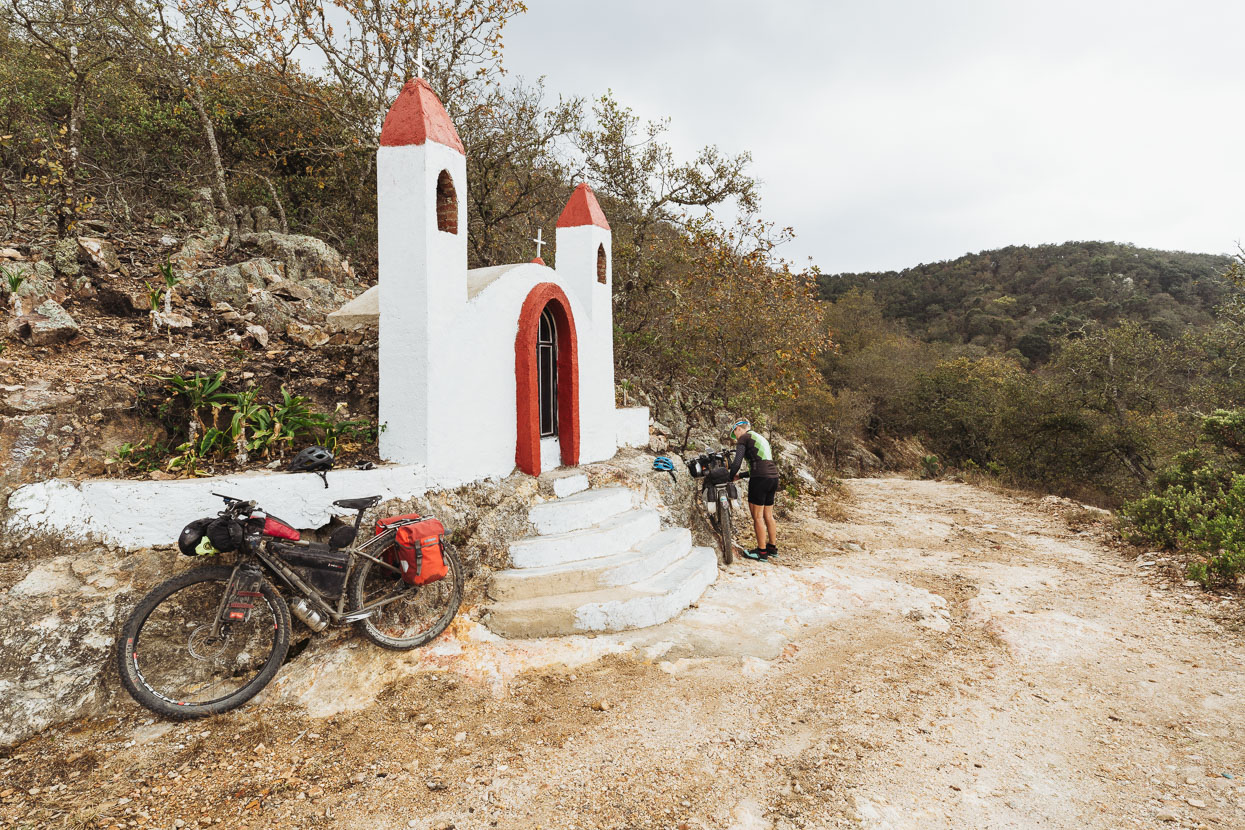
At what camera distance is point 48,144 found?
8.55m

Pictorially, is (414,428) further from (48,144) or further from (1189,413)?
Answer: (1189,413)

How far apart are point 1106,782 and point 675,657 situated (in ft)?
8.28

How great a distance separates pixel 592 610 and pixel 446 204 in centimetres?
398

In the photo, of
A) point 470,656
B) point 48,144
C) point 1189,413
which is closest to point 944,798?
point 470,656

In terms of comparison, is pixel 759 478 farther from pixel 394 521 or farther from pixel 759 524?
pixel 394 521

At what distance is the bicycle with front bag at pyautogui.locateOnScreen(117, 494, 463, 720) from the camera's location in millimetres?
3422

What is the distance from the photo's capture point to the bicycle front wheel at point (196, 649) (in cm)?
329

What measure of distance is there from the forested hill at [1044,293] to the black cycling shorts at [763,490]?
2633 cm

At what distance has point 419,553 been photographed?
4.08m

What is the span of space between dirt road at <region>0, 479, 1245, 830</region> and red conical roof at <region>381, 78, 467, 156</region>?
13.8 ft

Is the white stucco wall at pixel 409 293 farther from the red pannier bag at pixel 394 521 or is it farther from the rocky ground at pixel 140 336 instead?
the rocky ground at pixel 140 336

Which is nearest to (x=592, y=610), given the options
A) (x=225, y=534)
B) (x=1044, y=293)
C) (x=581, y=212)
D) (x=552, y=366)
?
(x=225, y=534)

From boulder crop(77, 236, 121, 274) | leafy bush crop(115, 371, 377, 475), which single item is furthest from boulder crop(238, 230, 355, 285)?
leafy bush crop(115, 371, 377, 475)

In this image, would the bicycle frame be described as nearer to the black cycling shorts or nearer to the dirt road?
the dirt road
